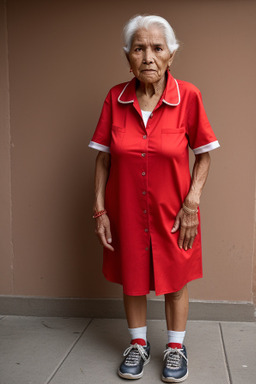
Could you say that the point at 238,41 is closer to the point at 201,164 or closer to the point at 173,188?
the point at 201,164

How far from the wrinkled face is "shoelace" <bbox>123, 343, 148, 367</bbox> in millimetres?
1445

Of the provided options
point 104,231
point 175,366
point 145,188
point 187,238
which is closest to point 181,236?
point 187,238

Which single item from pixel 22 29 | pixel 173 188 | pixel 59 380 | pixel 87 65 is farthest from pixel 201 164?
pixel 22 29

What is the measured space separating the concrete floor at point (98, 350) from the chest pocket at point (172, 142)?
1204mm

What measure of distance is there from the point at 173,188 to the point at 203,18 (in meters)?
1.25

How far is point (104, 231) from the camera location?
8.02 ft

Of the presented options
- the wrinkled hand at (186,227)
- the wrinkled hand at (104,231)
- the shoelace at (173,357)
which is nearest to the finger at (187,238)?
the wrinkled hand at (186,227)

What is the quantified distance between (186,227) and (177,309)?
19.1 inches

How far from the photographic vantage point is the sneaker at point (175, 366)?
2.32m

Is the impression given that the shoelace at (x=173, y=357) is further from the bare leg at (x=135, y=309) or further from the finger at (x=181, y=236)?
the finger at (x=181, y=236)

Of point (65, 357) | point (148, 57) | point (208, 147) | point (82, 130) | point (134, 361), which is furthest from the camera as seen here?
point (82, 130)

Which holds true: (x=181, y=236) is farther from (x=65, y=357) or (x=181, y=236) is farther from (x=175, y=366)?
(x=65, y=357)

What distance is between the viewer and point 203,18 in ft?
9.37

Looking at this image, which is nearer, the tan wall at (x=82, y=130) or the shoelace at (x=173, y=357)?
the shoelace at (x=173, y=357)
